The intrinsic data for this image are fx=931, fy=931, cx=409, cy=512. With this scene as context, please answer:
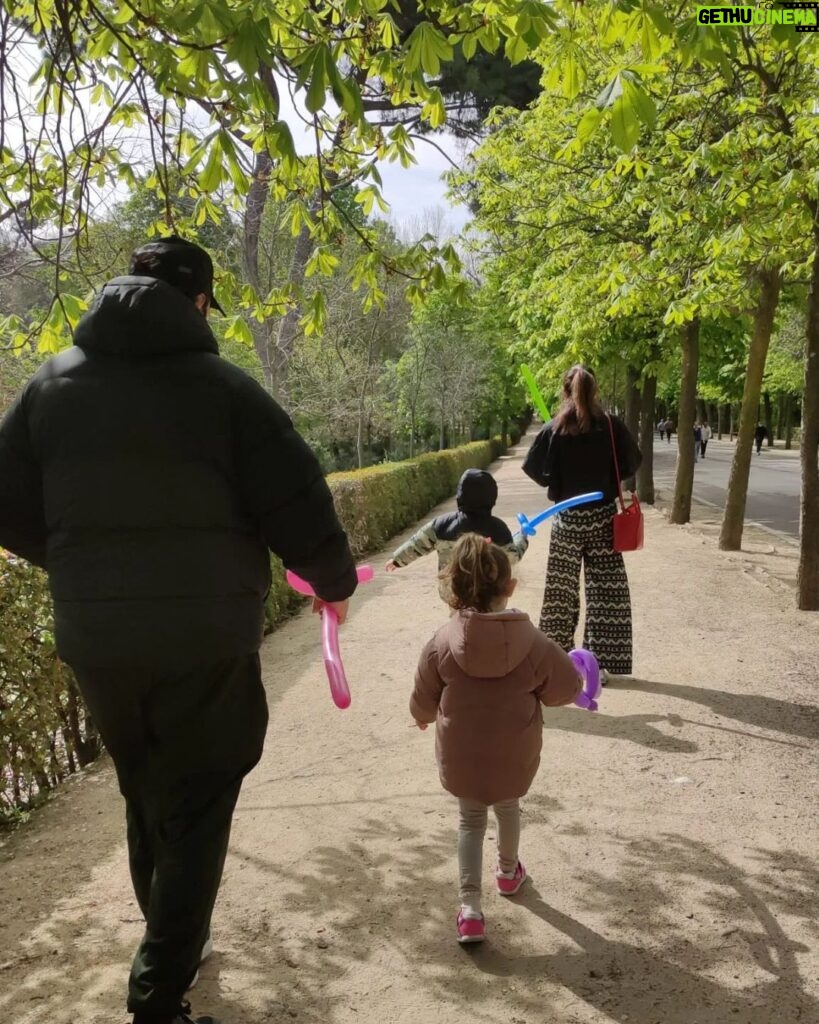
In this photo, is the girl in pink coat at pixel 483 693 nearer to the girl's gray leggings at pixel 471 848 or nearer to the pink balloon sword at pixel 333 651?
the girl's gray leggings at pixel 471 848

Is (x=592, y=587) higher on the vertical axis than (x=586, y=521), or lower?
lower

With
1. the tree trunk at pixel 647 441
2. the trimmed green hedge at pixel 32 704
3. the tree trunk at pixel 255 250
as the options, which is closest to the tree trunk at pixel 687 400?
the tree trunk at pixel 647 441

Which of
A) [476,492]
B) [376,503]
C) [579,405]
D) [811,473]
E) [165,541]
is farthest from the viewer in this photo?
[376,503]

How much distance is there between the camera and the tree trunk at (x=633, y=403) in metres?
19.2

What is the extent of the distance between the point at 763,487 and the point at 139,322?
24.4 metres

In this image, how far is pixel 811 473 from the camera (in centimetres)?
812

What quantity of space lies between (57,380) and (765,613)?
7.32 metres

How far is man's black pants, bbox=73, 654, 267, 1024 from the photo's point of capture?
2.21m

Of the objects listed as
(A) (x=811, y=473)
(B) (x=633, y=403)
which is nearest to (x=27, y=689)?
(A) (x=811, y=473)

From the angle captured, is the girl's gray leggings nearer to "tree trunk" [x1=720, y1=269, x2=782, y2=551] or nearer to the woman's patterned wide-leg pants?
the woman's patterned wide-leg pants

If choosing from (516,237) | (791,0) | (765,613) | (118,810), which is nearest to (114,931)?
(118,810)

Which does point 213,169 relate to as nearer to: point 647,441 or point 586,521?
point 586,521

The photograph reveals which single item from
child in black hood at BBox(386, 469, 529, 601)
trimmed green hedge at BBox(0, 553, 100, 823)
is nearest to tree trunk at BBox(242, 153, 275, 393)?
child in black hood at BBox(386, 469, 529, 601)

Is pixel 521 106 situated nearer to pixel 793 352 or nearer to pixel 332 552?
pixel 332 552
